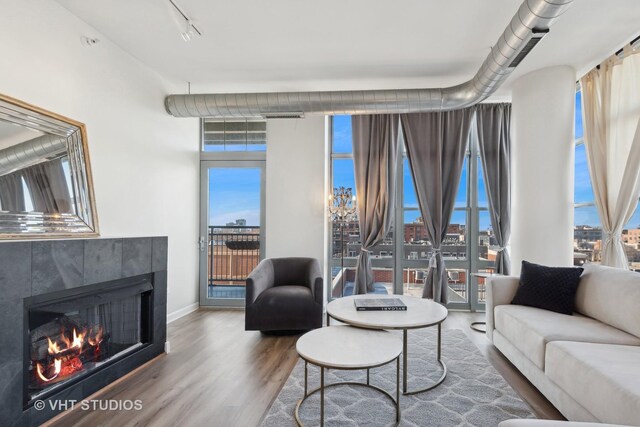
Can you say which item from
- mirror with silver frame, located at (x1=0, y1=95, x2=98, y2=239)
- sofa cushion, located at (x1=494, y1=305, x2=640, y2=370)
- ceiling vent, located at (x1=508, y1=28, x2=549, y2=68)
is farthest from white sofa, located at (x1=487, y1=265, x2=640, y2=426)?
mirror with silver frame, located at (x1=0, y1=95, x2=98, y2=239)

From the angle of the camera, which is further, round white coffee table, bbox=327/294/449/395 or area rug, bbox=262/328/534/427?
round white coffee table, bbox=327/294/449/395

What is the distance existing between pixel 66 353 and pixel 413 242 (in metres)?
4.11

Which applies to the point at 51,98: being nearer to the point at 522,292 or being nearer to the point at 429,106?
the point at 429,106

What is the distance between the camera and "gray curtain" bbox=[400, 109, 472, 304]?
468cm

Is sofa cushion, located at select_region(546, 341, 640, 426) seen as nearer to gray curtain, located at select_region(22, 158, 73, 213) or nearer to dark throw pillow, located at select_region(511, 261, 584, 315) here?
dark throw pillow, located at select_region(511, 261, 584, 315)

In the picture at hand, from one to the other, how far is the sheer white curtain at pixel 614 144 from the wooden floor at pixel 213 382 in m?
1.71

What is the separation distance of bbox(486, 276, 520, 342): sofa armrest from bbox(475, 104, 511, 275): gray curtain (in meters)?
1.39

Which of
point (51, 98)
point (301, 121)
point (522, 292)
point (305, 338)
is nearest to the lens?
point (305, 338)

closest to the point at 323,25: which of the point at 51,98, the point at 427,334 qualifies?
the point at 51,98

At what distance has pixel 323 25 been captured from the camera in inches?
115

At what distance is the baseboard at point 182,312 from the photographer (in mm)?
4298

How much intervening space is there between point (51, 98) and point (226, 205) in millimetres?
2621

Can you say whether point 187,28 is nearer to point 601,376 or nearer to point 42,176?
point 42,176

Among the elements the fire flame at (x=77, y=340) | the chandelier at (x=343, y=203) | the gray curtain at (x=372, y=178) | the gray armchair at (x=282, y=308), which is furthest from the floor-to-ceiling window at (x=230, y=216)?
the fire flame at (x=77, y=340)
